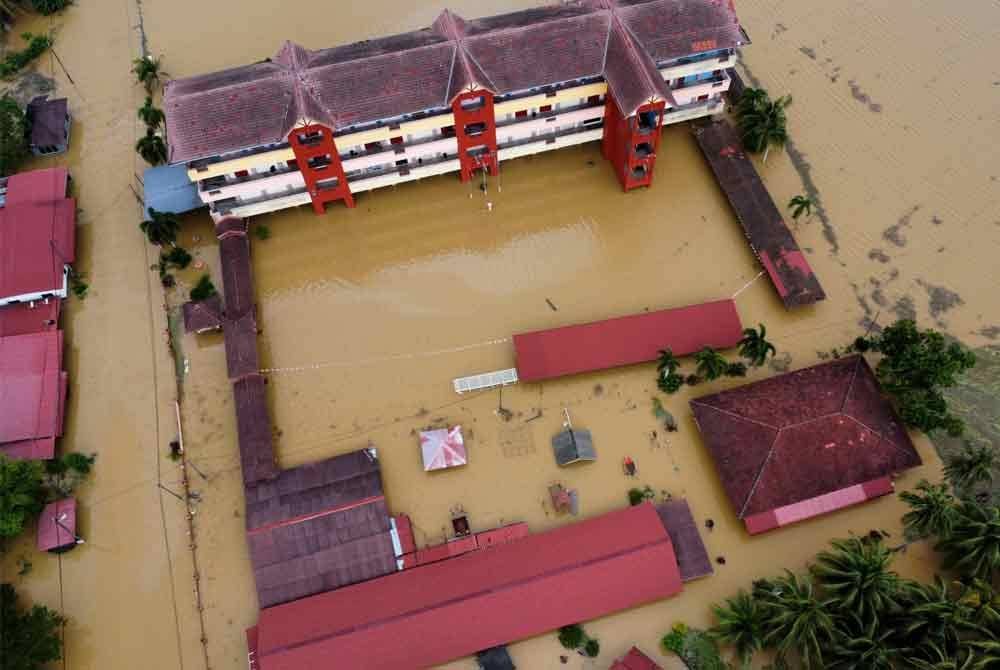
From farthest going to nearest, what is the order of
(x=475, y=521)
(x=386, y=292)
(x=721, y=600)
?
(x=386, y=292), (x=475, y=521), (x=721, y=600)

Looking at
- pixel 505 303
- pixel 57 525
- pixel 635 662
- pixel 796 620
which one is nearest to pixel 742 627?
pixel 796 620

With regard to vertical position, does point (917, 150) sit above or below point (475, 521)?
above

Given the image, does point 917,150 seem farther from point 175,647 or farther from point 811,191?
point 175,647

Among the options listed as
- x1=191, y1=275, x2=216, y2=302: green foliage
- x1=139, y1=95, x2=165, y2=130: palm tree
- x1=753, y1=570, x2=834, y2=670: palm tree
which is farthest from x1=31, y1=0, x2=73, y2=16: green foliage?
x1=753, y1=570, x2=834, y2=670: palm tree

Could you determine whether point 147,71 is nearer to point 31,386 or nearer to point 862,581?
point 31,386

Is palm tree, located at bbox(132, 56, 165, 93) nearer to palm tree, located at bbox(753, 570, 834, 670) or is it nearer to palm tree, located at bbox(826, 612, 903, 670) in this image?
palm tree, located at bbox(753, 570, 834, 670)

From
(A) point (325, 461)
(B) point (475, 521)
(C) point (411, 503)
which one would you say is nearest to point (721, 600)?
(B) point (475, 521)

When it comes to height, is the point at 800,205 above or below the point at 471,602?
above

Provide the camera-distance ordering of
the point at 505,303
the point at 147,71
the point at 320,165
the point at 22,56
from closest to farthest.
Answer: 1. the point at 320,165
2. the point at 505,303
3. the point at 147,71
4. the point at 22,56
